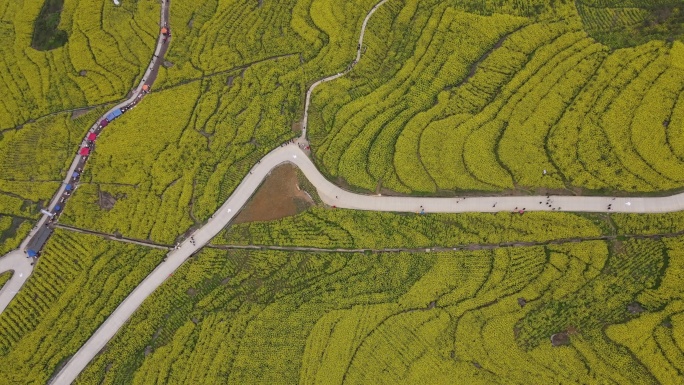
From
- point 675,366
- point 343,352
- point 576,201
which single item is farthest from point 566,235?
point 343,352

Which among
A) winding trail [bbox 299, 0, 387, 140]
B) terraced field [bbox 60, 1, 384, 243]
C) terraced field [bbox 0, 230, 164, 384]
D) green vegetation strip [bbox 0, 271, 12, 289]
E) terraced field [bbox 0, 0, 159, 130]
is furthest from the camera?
terraced field [bbox 0, 0, 159, 130]

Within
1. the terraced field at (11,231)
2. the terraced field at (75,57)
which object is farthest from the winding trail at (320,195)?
the terraced field at (75,57)

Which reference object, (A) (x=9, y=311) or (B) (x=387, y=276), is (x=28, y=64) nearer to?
(A) (x=9, y=311)

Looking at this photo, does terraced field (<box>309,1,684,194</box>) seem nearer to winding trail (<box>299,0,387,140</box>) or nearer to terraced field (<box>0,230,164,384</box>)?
winding trail (<box>299,0,387,140</box>)

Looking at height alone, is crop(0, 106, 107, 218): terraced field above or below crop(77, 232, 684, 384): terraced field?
above

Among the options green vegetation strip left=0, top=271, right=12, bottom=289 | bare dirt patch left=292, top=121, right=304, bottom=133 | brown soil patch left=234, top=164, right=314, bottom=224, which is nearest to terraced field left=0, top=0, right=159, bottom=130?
green vegetation strip left=0, top=271, right=12, bottom=289

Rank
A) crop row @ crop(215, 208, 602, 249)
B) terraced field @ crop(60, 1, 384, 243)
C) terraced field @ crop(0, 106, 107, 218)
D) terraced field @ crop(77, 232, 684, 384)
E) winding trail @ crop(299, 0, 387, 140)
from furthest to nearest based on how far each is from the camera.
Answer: winding trail @ crop(299, 0, 387, 140) < terraced field @ crop(0, 106, 107, 218) < terraced field @ crop(60, 1, 384, 243) < crop row @ crop(215, 208, 602, 249) < terraced field @ crop(77, 232, 684, 384)

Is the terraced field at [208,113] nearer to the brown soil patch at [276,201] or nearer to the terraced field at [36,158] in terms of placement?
the brown soil patch at [276,201]

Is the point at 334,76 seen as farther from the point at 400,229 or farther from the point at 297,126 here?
the point at 400,229
